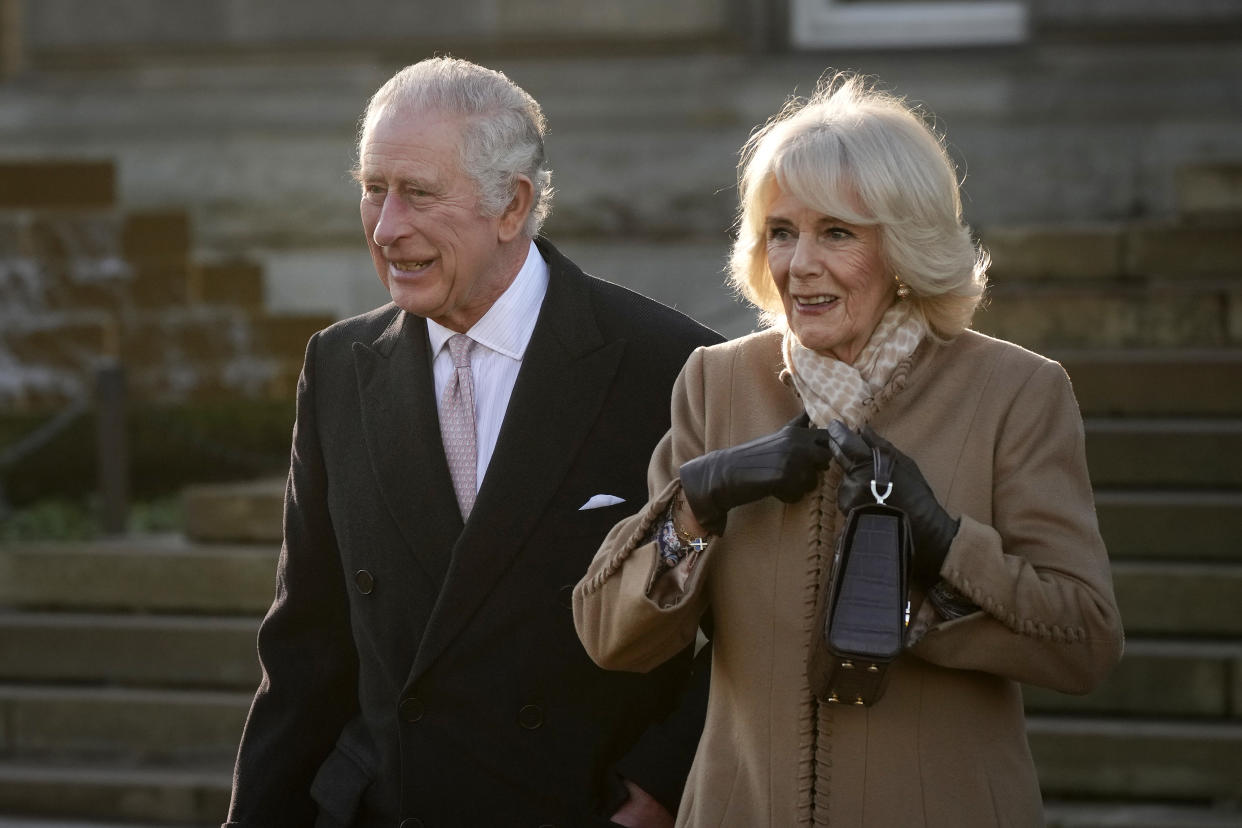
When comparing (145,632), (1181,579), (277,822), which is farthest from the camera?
(145,632)

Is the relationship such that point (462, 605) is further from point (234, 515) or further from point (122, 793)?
point (234, 515)

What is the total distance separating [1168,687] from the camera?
5.62 meters

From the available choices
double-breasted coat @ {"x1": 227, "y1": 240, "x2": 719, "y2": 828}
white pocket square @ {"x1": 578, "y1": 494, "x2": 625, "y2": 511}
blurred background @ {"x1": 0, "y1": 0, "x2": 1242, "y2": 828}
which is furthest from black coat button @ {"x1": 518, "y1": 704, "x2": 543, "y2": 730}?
blurred background @ {"x1": 0, "y1": 0, "x2": 1242, "y2": 828}

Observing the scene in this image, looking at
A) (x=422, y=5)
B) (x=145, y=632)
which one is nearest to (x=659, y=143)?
(x=422, y=5)

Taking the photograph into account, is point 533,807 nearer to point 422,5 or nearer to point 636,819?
point 636,819

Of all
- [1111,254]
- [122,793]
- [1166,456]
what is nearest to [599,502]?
[1166,456]

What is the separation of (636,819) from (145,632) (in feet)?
12.7

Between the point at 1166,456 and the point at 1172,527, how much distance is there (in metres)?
0.34

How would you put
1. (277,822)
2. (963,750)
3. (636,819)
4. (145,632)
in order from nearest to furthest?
1. (963,750)
2. (636,819)
3. (277,822)
4. (145,632)

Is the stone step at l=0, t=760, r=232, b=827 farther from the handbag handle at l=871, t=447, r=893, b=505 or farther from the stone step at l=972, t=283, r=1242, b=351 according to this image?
the handbag handle at l=871, t=447, r=893, b=505

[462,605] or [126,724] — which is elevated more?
[462,605]

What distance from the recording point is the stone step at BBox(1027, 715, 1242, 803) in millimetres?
5414

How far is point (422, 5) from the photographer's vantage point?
929 centimetres

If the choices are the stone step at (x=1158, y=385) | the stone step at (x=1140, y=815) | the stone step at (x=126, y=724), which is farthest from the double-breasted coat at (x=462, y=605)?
the stone step at (x=1158, y=385)
